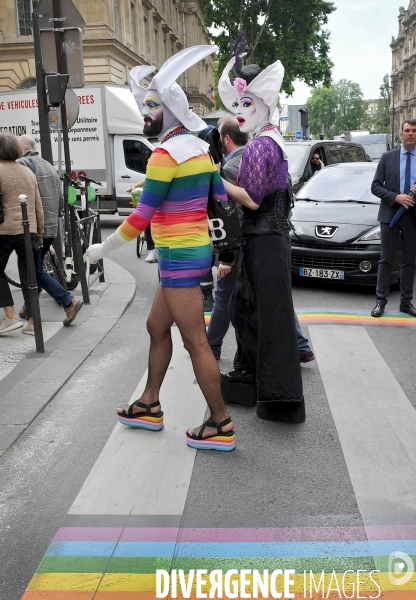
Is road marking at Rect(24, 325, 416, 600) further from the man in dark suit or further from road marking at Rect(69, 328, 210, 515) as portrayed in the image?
the man in dark suit

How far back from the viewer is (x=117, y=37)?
31.9 m

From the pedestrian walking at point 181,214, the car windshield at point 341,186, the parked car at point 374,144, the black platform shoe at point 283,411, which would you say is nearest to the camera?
the pedestrian walking at point 181,214

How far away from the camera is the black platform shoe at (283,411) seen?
14.8 ft

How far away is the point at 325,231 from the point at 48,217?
11.3ft

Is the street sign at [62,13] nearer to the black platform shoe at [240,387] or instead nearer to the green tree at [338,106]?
the black platform shoe at [240,387]

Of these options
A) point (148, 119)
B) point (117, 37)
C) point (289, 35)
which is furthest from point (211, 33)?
point (148, 119)

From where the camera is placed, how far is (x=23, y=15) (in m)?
30.0

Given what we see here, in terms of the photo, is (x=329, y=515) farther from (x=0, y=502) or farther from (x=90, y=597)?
(x=0, y=502)

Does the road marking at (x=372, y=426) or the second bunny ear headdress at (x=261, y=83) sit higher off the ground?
the second bunny ear headdress at (x=261, y=83)

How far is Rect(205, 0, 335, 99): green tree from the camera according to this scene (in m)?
39.2

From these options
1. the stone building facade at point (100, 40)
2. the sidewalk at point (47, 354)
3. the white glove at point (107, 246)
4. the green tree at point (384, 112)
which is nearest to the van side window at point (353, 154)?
the sidewalk at point (47, 354)

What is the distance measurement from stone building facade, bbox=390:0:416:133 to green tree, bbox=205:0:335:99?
217ft

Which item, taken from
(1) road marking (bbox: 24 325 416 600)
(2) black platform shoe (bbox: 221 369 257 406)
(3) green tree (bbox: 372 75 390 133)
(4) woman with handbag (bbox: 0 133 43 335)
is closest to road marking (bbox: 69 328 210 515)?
(1) road marking (bbox: 24 325 416 600)

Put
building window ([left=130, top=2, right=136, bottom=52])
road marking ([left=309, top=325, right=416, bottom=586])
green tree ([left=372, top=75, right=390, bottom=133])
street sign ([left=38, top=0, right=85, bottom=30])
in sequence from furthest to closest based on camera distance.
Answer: green tree ([left=372, top=75, right=390, bottom=133]), building window ([left=130, top=2, right=136, bottom=52]), street sign ([left=38, top=0, right=85, bottom=30]), road marking ([left=309, top=325, right=416, bottom=586])
